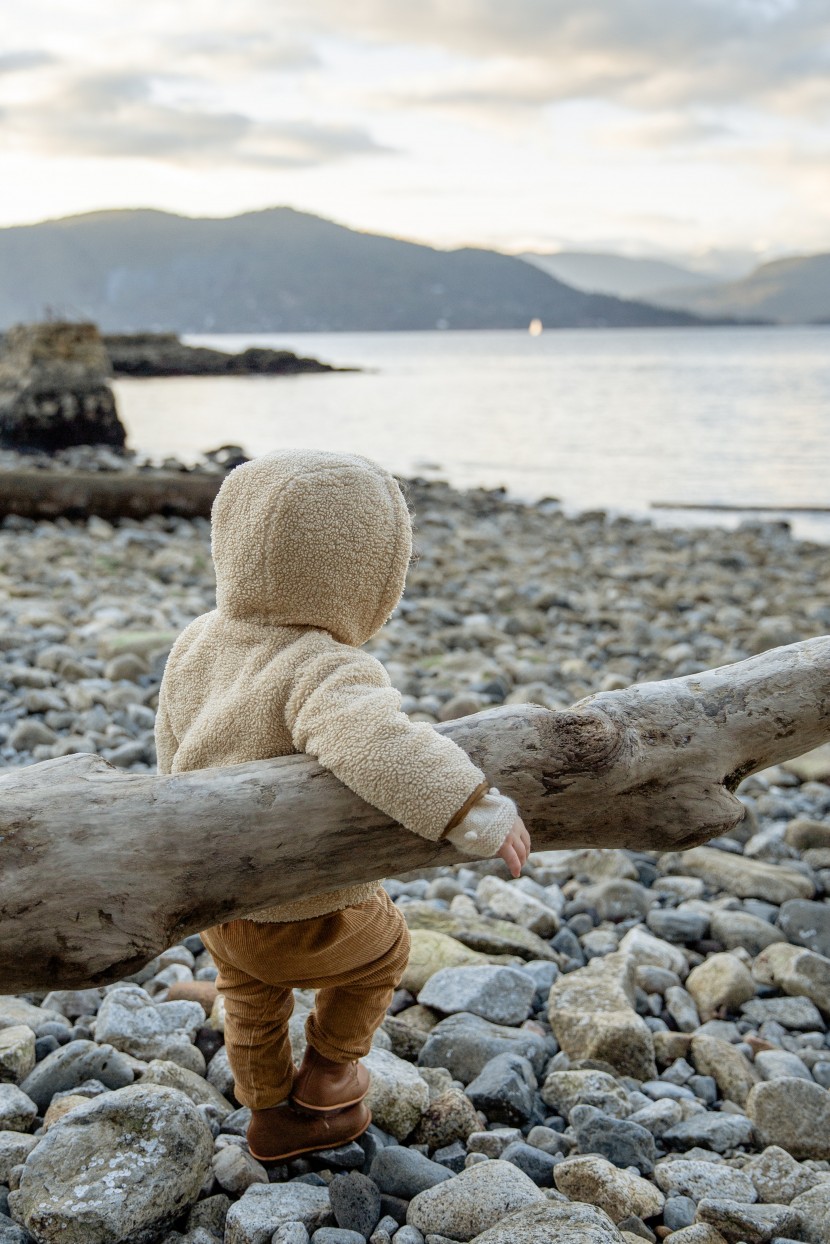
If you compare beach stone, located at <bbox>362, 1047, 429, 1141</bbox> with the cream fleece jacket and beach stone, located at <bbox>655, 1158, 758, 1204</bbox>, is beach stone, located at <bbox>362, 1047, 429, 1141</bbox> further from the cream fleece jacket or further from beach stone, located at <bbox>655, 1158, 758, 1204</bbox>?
the cream fleece jacket

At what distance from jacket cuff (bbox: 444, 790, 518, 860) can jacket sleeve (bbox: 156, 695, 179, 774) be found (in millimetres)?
730

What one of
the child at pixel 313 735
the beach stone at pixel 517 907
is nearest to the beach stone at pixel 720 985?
the beach stone at pixel 517 907

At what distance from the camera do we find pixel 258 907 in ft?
6.24

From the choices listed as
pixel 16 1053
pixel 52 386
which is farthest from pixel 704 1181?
pixel 52 386

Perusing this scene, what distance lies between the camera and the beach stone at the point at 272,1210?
81.8 inches

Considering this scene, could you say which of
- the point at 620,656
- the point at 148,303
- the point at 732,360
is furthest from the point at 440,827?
the point at 148,303

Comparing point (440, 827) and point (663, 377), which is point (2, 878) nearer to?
point (440, 827)

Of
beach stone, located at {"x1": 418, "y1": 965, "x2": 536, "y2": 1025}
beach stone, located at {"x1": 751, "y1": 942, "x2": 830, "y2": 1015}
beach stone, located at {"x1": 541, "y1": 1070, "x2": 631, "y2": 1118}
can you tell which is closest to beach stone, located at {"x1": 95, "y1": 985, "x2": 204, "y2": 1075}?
beach stone, located at {"x1": 418, "y1": 965, "x2": 536, "y2": 1025}

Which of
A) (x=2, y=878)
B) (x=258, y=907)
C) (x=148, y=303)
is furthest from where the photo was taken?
(x=148, y=303)

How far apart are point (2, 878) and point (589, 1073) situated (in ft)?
5.46

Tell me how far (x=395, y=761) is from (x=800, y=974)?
2.12 meters

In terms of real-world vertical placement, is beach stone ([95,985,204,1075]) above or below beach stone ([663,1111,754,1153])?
above

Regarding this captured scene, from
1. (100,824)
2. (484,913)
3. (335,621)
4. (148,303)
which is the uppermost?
(148,303)

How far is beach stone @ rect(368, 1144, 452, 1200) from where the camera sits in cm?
230
